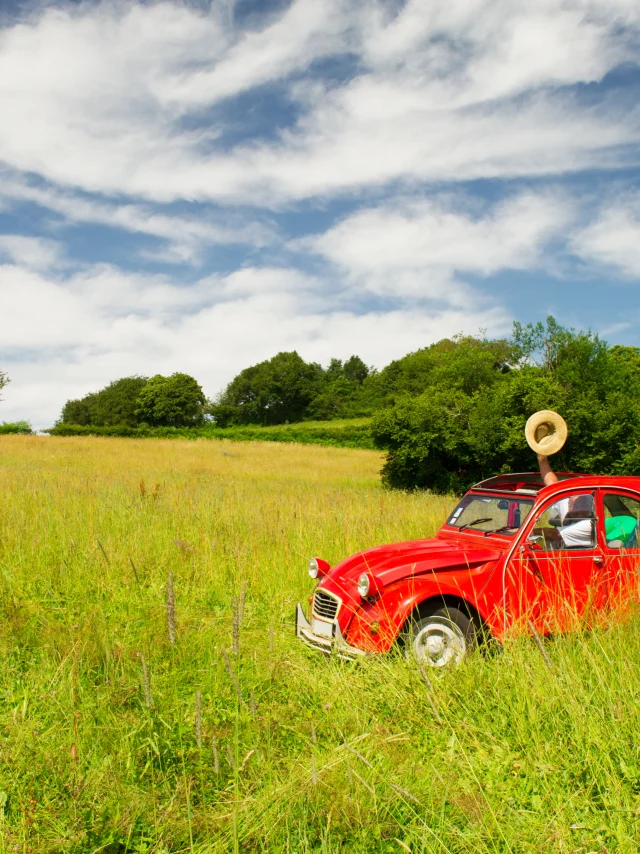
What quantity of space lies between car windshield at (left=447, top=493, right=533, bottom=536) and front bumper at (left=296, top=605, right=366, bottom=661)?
1783 millimetres

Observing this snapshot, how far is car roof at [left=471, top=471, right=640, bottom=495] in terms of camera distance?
5785 millimetres

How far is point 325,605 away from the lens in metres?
5.52

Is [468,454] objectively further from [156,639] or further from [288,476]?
[156,639]

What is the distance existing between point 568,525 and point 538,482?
0.69 meters

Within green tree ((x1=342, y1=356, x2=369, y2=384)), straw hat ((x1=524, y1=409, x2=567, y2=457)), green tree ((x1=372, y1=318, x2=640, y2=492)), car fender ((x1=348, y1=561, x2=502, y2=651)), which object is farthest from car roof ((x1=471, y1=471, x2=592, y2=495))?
green tree ((x1=342, y1=356, x2=369, y2=384))

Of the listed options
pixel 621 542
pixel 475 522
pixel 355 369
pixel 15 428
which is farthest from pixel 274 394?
pixel 621 542

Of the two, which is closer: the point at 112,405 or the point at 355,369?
the point at 112,405

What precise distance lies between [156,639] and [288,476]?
69.4 feet

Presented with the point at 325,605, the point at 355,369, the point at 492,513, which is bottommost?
the point at 325,605

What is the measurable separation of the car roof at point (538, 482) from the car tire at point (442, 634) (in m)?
1.51

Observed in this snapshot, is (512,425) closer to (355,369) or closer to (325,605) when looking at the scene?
(325,605)

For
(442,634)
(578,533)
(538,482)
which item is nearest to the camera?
(442,634)

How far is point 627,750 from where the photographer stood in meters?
3.19

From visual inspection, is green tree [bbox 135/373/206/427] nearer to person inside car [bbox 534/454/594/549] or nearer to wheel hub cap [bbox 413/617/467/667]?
person inside car [bbox 534/454/594/549]
